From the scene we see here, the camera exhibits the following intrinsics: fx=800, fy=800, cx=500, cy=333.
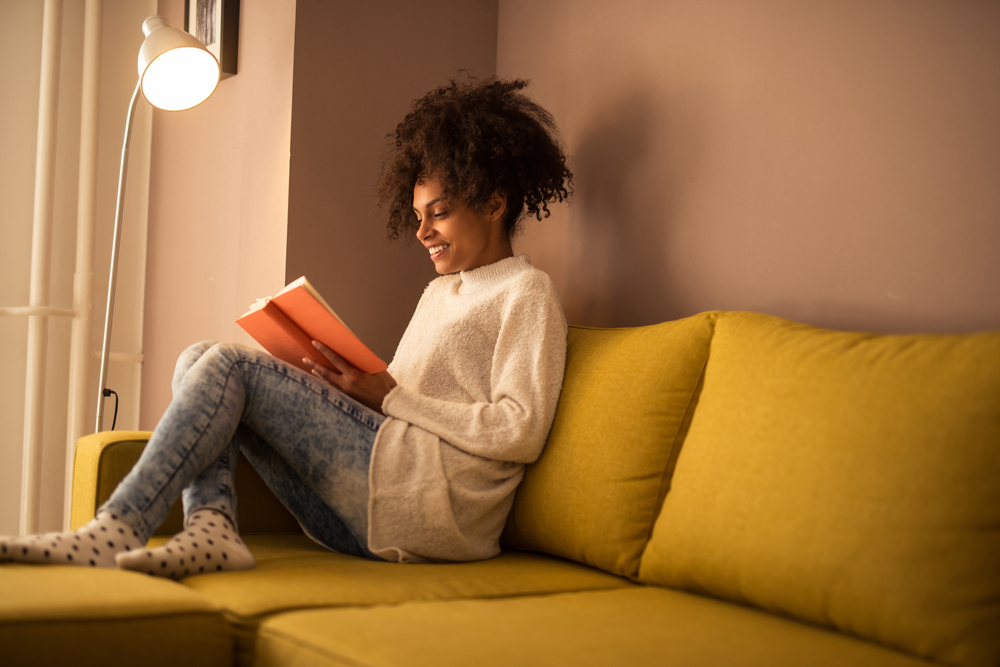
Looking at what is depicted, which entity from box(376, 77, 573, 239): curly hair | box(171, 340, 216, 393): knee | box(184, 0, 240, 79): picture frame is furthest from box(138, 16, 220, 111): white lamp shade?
box(171, 340, 216, 393): knee

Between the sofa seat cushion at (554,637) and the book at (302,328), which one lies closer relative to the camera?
the sofa seat cushion at (554,637)

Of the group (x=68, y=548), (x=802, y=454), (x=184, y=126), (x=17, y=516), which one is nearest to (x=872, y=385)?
(x=802, y=454)

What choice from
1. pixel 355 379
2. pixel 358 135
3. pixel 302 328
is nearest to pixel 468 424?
pixel 355 379

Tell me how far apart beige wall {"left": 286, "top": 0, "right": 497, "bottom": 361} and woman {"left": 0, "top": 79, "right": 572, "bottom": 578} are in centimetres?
37

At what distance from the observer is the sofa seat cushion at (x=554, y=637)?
878 millimetres

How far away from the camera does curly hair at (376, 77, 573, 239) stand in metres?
1.84

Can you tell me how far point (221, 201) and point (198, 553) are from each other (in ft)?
4.63

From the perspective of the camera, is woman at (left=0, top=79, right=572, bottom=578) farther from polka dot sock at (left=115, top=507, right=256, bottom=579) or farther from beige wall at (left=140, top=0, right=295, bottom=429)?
beige wall at (left=140, top=0, right=295, bottom=429)

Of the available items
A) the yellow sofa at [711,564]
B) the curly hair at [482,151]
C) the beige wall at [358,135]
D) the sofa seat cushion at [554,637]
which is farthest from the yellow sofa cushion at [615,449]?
the beige wall at [358,135]

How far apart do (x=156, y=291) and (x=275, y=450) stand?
141 centimetres

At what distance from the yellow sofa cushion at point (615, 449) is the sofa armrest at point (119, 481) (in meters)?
0.56

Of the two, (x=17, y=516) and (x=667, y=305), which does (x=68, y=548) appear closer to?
(x=667, y=305)

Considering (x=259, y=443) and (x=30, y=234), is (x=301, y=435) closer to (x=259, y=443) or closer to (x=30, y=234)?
(x=259, y=443)

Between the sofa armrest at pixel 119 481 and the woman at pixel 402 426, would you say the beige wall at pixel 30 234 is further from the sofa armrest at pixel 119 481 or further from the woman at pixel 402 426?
the woman at pixel 402 426
